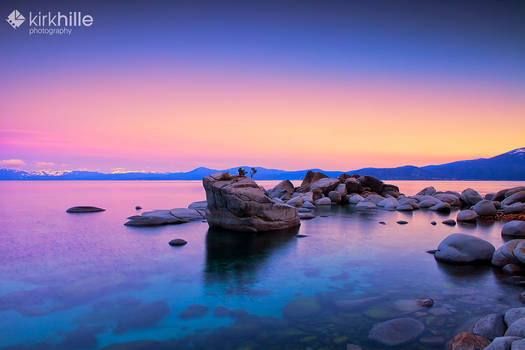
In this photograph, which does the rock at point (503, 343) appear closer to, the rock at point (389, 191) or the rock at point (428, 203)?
the rock at point (428, 203)

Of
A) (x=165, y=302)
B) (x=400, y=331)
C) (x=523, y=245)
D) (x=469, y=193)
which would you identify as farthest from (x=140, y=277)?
(x=469, y=193)

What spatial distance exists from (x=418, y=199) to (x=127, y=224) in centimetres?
3140

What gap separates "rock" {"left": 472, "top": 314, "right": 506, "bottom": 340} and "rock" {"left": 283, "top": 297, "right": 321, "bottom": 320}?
317cm

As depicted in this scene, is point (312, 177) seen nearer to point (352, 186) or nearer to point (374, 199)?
point (352, 186)

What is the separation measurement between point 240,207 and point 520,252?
11940 mm

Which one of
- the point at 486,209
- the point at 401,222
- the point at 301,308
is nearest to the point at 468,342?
the point at 301,308

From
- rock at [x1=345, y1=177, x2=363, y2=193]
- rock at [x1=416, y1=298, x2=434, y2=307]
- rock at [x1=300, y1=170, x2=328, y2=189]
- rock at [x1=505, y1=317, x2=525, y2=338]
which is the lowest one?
rock at [x1=416, y1=298, x2=434, y2=307]

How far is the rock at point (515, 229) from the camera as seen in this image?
49.7ft

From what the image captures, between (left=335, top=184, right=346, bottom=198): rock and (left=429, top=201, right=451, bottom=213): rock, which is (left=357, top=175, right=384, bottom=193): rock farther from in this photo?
(left=429, top=201, right=451, bottom=213): rock

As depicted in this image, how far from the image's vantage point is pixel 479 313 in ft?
22.7

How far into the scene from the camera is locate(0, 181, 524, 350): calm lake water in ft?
20.1

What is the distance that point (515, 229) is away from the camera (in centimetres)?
1564

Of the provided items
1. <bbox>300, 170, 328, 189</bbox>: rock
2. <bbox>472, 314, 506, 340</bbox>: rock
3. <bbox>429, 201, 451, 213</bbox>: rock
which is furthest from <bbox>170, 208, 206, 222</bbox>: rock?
<bbox>300, 170, 328, 189</bbox>: rock

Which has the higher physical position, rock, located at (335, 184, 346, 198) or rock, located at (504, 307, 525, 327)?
rock, located at (335, 184, 346, 198)
